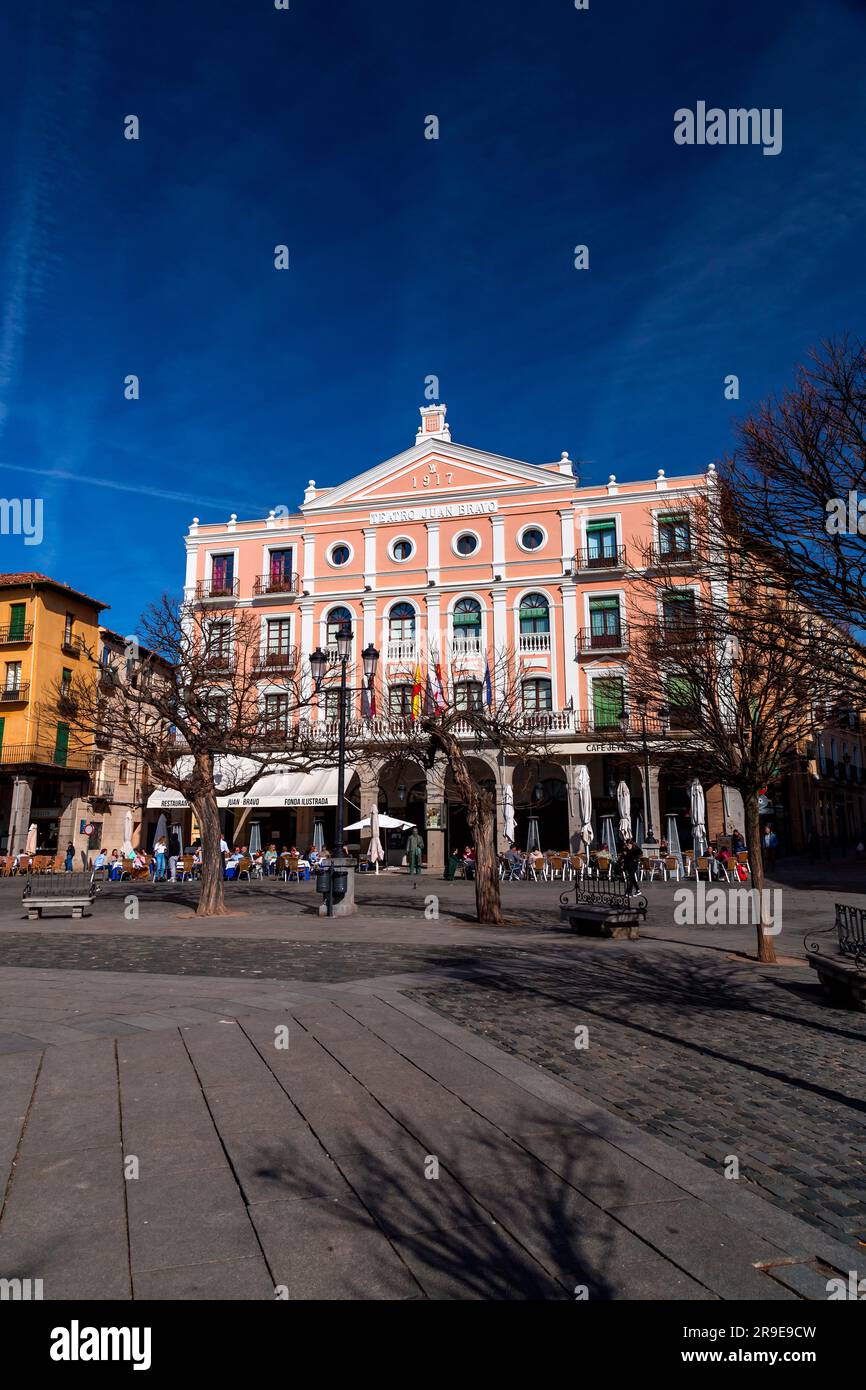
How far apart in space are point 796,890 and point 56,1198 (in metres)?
21.7

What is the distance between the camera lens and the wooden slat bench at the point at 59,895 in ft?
52.9

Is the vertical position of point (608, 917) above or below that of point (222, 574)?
below

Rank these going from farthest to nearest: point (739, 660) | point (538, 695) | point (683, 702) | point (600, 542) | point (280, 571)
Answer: point (280, 571)
point (600, 542)
point (538, 695)
point (683, 702)
point (739, 660)

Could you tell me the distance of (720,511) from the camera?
8.62 metres

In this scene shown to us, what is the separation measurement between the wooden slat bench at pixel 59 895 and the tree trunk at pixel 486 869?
7.60 metres

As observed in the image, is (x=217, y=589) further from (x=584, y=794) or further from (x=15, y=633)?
(x=584, y=794)

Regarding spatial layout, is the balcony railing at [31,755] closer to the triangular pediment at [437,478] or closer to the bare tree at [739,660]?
the triangular pediment at [437,478]

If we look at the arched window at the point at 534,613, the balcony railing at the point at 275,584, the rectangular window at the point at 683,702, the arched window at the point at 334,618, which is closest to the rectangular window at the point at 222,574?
the balcony railing at the point at 275,584

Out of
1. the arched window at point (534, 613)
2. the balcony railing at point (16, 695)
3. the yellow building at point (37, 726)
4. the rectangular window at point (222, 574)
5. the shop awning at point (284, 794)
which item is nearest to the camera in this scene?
the shop awning at point (284, 794)

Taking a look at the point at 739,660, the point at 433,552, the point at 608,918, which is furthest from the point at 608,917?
the point at 433,552

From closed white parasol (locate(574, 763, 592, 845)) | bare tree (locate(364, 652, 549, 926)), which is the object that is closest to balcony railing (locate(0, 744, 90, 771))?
bare tree (locate(364, 652, 549, 926))

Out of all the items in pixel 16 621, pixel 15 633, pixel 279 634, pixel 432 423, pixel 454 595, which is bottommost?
pixel 279 634

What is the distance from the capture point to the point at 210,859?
1638 cm

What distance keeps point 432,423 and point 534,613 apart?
381 inches
